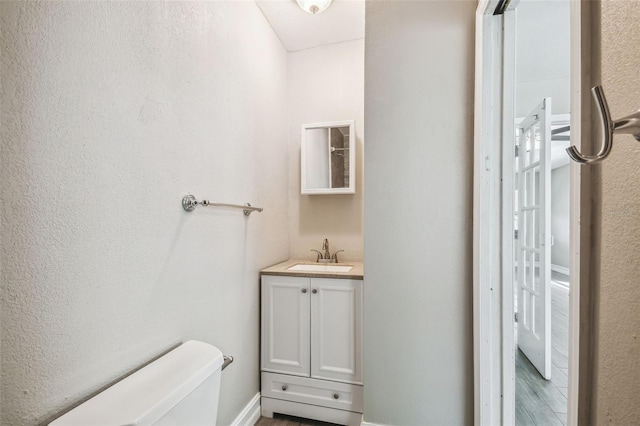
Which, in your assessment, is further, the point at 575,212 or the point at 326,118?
the point at 326,118

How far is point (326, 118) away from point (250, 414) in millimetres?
2054

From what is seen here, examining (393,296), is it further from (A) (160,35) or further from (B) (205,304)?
(A) (160,35)

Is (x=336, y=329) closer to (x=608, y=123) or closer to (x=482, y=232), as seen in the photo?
(x=482, y=232)

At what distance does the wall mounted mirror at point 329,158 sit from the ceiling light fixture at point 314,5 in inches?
27.2

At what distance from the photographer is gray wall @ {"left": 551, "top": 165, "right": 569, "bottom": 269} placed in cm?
412

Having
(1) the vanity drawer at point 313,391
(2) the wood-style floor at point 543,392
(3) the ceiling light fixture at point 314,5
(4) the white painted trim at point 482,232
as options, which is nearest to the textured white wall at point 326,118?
(3) the ceiling light fixture at point 314,5

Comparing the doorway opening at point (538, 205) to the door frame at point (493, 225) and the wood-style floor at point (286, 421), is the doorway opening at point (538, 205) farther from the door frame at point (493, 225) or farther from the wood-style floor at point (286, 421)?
the wood-style floor at point (286, 421)

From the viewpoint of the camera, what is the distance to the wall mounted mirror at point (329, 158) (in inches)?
82.3

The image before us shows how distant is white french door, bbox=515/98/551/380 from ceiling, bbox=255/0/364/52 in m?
1.39

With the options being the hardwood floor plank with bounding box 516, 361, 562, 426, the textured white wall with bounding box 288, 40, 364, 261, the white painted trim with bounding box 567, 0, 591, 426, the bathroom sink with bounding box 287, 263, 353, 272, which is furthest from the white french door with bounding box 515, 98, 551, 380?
the white painted trim with bounding box 567, 0, 591, 426

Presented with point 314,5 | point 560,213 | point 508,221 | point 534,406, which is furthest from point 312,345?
point 560,213

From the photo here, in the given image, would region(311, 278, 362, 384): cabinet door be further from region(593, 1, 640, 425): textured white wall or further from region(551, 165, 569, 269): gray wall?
region(551, 165, 569, 269): gray wall

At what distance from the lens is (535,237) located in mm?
2029

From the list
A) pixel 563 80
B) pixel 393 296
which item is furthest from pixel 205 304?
pixel 563 80
